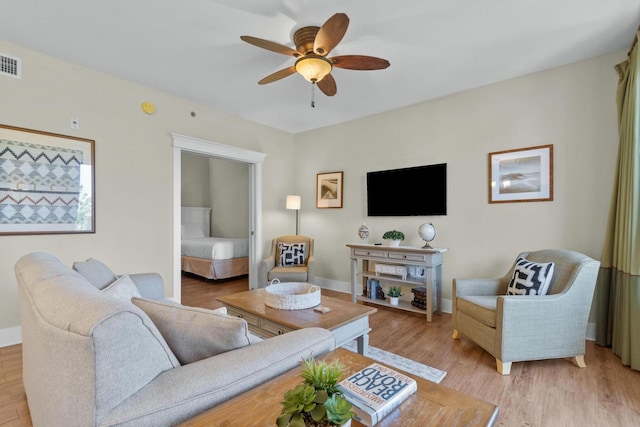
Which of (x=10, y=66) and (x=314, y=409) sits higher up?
(x=10, y=66)

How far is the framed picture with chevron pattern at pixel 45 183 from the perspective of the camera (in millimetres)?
2543

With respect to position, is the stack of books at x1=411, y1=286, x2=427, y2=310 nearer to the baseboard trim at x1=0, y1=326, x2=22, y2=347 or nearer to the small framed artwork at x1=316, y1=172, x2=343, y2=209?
the small framed artwork at x1=316, y1=172, x2=343, y2=209

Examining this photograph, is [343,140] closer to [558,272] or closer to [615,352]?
[558,272]

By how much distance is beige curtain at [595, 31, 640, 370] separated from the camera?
7.00ft

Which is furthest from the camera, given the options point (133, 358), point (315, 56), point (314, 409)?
point (315, 56)

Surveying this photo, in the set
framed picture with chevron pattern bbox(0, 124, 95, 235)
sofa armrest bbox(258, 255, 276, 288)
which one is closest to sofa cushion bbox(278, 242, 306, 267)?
sofa armrest bbox(258, 255, 276, 288)

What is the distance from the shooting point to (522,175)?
3008mm

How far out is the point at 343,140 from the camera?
4.51 meters

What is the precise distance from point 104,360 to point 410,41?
2.77 metres

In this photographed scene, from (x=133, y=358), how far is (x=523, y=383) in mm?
2409

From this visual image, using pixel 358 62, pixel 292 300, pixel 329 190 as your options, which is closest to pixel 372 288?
pixel 329 190

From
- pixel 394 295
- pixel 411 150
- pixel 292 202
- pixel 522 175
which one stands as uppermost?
pixel 411 150

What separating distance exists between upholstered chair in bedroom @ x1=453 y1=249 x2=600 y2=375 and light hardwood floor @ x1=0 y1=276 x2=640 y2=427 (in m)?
0.13

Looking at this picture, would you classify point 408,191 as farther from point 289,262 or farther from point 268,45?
point 268,45
